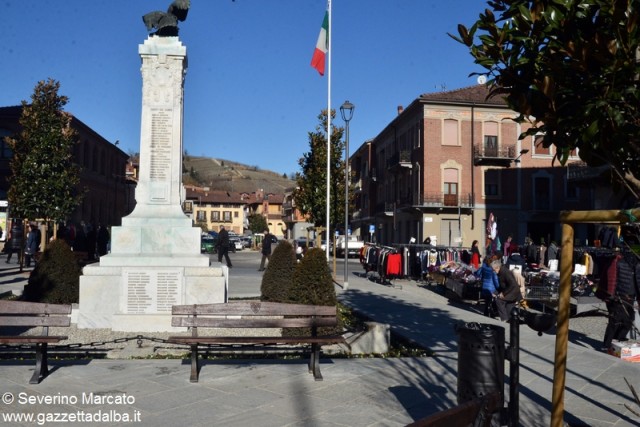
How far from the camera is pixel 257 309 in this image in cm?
702

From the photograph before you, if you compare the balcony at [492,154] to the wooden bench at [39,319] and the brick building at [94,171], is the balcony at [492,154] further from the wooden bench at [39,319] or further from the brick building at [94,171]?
the wooden bench at [39,319]

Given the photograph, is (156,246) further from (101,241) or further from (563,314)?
(101,241)

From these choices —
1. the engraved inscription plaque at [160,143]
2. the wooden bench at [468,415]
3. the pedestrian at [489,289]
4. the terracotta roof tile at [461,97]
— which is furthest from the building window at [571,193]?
the wooden bench at [468,415]

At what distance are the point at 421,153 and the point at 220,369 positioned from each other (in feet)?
120

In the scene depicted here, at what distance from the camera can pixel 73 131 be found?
2333 cm

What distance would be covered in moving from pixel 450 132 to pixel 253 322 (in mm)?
36812

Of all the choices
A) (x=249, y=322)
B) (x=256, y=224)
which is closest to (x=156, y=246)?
(x=249, y=322)

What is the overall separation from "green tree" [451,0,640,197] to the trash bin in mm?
1731

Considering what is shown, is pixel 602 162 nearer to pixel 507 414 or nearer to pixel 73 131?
pixel 507 414

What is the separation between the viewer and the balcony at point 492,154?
40406 mm

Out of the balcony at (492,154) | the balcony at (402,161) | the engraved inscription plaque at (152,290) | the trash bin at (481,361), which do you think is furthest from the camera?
the balcony at (402,161)

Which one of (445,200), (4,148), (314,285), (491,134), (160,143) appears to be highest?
(491,134)

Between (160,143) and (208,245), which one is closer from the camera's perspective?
(160,143)

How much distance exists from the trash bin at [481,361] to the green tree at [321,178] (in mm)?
26626
